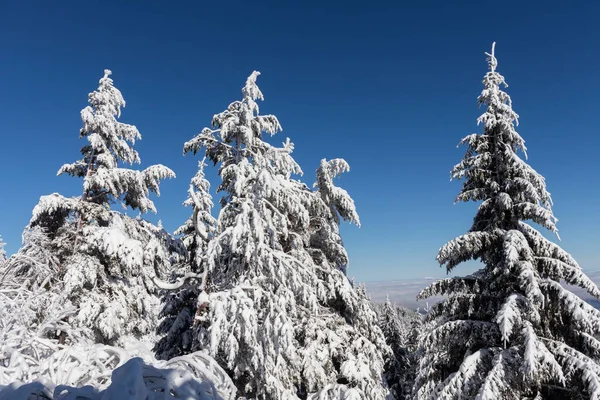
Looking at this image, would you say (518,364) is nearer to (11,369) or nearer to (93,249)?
(11,369)

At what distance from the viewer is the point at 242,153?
1181cm

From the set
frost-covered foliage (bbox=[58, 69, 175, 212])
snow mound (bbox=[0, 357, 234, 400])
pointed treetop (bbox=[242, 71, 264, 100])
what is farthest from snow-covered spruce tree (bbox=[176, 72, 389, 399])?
snow mound (bbox=[0, 357, 234, 400])

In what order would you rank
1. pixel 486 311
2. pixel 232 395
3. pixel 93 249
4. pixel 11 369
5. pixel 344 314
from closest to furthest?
pixel 11 369 → pixel 232 395 → pixel 486 311 → pixel 93 249 → pixel 344 314

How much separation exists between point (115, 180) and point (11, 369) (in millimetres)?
9347

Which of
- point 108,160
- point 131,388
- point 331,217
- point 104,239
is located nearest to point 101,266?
point 104,239

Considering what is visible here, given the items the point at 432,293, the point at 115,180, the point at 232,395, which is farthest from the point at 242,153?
the point at 232,395

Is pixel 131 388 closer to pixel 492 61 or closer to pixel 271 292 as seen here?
pixel 271 292

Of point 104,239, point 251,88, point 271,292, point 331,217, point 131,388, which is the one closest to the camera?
point 131,388

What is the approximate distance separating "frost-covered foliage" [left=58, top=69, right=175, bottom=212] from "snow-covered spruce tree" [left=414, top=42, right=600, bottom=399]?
9.52 meters

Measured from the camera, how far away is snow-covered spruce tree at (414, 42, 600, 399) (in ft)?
26.9

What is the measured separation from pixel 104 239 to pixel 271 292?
4968 millimetres

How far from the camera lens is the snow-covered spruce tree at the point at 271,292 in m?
9.14

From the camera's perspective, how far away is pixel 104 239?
10531 millimetres

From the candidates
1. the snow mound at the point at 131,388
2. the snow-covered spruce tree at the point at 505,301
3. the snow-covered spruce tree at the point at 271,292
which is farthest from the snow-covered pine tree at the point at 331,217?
the snow mound at the point at 131,388
